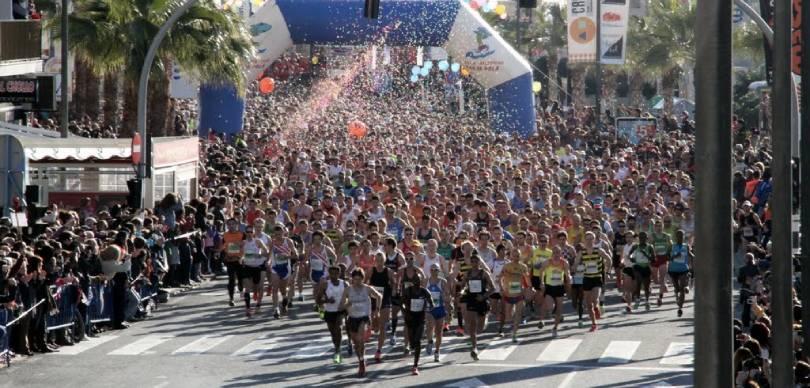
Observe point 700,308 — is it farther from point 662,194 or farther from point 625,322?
point 662,194

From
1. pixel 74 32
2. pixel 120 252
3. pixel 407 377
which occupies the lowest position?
pixel 407 377

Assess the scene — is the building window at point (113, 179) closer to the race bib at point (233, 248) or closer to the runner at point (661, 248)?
the race bib at point (233, 248)

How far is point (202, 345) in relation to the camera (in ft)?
71.8

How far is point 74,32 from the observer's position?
3519cm

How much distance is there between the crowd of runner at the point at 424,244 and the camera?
20.4 meters

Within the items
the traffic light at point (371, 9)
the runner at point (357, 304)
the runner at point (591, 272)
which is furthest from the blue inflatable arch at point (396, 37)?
the runner at point (357, 304)

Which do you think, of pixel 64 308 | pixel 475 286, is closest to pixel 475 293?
pixel 475 286

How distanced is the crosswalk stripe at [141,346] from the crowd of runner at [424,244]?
106 cm

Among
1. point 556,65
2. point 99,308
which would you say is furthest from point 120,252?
point 556,65

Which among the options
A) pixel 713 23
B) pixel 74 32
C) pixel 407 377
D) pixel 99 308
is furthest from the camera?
pixel 74 32

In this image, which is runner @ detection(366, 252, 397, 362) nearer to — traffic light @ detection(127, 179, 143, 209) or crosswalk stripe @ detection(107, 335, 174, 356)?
crosswalk stripe @ detection(107, 335, 174, 356)

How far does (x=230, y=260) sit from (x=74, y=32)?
1203 centimetres

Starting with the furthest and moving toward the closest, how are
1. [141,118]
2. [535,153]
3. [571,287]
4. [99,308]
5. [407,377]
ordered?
[535,153]
[141,118]
[571,287]
[99,308]
[407,377]

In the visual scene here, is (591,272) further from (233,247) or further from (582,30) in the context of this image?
(582,30)
